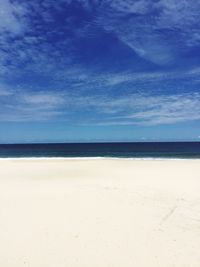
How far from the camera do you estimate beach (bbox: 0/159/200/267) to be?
15.7 ft

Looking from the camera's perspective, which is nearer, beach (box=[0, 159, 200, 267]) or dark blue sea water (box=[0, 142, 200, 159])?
beach (box=[0, 159, 200, 267])

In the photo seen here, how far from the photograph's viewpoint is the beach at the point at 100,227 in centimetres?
478

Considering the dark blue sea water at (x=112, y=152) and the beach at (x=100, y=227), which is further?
the dark blue sea water at (x=112, y=152)

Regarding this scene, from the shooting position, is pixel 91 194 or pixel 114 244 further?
pixel 91 194

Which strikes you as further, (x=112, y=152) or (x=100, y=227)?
(x=112, y=152)

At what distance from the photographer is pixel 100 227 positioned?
6.16 metres

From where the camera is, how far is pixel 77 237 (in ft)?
18.5

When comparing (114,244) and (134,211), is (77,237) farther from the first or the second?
(134,211)

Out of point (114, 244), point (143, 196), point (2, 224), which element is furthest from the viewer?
point (143, 196)

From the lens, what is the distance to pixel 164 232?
5.83m

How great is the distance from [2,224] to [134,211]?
311cm

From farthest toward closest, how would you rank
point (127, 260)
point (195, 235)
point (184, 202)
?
1. point (184, 202)
2. point (195, 235)
3. point (127, 260)

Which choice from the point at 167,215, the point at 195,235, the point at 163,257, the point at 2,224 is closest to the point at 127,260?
the point at 163,257

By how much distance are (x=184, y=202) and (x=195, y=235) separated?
2.61 meters
